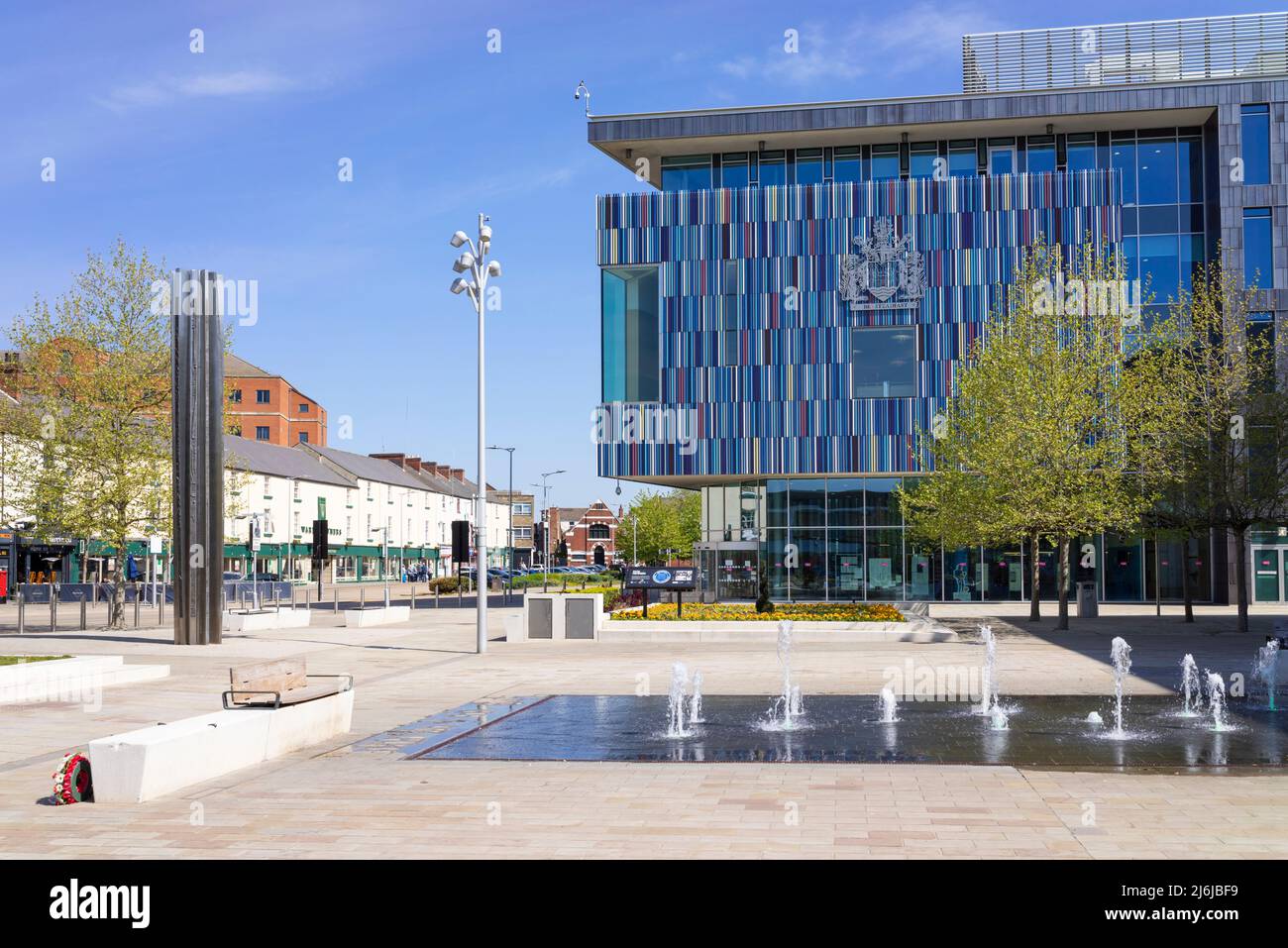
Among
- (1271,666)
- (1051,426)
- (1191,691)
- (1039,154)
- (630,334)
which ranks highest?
(1039,154)

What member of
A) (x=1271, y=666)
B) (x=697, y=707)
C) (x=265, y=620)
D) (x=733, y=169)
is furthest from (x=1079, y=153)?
(x=697, y=707)

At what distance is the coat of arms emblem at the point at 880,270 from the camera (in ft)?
160

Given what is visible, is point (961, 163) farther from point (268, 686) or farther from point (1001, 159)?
point (268, 686)

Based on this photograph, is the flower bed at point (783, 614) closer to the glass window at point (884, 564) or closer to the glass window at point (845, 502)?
the glass window at point (884, 564)

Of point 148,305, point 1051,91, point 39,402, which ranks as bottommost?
point 39,402

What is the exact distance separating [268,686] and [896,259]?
40.4 meters

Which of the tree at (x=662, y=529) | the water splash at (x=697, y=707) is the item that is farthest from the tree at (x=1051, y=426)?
the tree at (x=662, y=529)

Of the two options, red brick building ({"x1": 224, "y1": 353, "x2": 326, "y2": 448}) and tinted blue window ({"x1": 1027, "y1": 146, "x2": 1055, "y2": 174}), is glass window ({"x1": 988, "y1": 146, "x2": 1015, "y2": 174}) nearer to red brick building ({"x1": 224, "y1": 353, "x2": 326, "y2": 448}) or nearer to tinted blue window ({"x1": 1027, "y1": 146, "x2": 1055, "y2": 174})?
tinted blue window ({"x1": 1027, "y1": 146, "x2": 1055, "y2": 174})

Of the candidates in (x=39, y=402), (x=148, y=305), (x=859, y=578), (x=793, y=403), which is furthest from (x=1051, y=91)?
(x=39, y=402)

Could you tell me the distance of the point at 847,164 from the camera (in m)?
52.0

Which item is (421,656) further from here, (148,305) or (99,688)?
(148,305)
